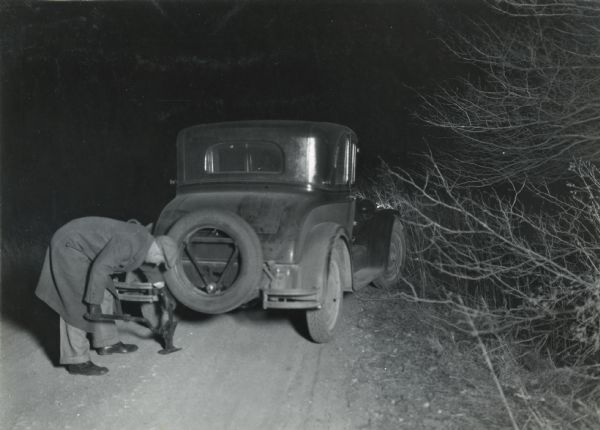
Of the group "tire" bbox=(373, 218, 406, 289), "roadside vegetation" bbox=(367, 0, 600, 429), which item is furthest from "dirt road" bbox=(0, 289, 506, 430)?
"tire" bbox=(373, 218, 406, 289)

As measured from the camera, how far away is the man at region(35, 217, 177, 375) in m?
4.26

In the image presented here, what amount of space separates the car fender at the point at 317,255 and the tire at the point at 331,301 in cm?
9

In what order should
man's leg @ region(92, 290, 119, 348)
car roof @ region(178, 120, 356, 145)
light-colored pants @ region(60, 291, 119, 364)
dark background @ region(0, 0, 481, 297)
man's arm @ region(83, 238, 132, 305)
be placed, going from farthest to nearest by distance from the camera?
dark background @ region(0, 0, 481, 297) < car roof @ region(178, 120, 356, 145) < man's leg @ region(92, 290, 119, 348) < light-colored pants @ region(60, 291, 119, 364) < man's arm @ region(83, 238, 132, 305)

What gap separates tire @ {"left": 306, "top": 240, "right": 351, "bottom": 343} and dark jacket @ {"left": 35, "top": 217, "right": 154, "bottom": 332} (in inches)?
69.0

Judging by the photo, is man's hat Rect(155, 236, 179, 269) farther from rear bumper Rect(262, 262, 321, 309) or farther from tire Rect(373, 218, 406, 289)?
tire Rect(373, 218, 406, 289)

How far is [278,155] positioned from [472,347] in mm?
2811

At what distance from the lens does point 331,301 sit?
5.43m

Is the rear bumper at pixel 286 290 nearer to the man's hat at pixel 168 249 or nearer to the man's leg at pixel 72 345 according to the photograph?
the man's hat at pixel 168 249

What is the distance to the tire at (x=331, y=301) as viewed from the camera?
508 centimetres

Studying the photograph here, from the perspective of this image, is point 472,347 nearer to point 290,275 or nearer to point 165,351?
point 290,275

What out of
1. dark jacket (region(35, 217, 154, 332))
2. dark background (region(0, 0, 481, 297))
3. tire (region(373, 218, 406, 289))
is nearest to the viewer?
dark jacket (region(35, 217, 154, 332))

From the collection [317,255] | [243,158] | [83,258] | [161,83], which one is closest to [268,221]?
[317,255]

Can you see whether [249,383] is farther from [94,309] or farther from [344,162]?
[344,162]

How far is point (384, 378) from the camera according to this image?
4348 millimetres
